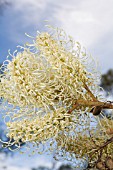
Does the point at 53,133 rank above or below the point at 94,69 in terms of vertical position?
below

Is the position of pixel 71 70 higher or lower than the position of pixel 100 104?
higher

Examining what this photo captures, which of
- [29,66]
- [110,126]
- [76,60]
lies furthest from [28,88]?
[110,126]

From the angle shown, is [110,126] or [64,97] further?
[110,126]

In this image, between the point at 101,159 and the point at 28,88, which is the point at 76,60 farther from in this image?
the point at 101,159

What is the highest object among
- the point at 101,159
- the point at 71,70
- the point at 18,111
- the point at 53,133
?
the point at 71,70

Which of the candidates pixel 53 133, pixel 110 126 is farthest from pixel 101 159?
pixel 53 133

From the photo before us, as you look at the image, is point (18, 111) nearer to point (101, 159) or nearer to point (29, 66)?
point (29, 66)
